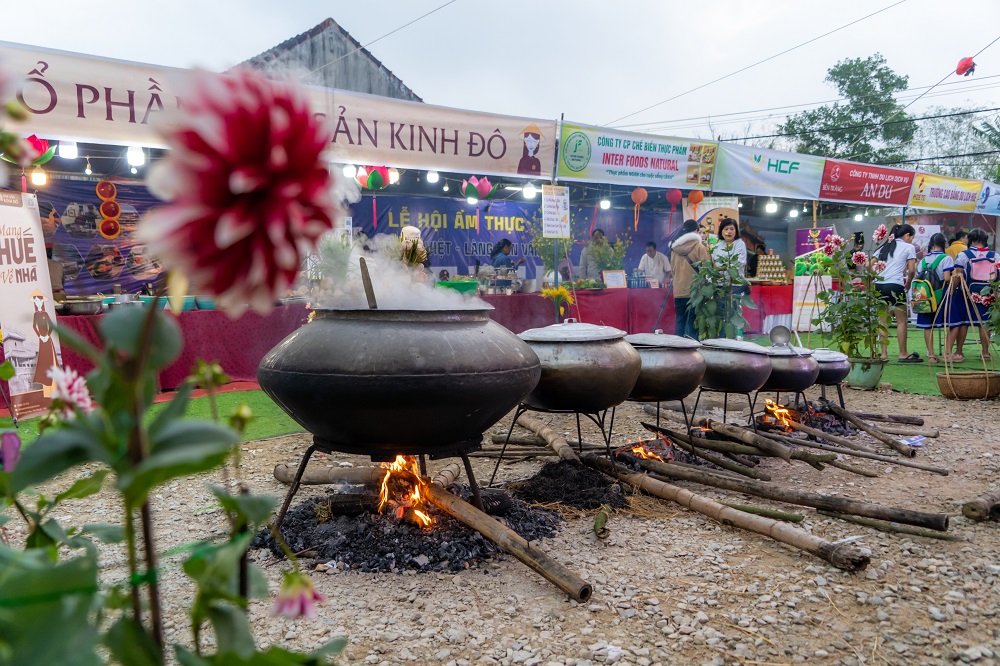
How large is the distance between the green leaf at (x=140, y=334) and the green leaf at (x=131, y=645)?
295 mm

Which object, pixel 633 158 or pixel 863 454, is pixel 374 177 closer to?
pixel 633 158

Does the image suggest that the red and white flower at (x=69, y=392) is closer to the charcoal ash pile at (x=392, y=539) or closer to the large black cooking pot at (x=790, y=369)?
the charcoal ash pile at (x=392, y=539)

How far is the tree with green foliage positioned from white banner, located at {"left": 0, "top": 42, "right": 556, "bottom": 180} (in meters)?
29.6

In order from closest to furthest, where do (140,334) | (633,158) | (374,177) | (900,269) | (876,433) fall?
(140,334)
(876,433)
(633,158)
(374,177)
(900,269)

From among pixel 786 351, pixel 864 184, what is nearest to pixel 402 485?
pixel 786 351

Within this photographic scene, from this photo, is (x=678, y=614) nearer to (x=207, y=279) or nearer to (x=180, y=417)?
(x=180, y=417)

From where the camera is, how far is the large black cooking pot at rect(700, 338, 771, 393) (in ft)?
15.7

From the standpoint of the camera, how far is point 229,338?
762 cm

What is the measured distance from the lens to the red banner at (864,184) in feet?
37.8

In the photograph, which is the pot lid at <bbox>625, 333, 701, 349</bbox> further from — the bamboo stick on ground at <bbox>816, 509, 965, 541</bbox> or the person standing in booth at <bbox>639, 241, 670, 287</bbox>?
the person standing in booth at <bbox>639, 241, 670, 287</bbox>

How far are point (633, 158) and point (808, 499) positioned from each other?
6.13 meters

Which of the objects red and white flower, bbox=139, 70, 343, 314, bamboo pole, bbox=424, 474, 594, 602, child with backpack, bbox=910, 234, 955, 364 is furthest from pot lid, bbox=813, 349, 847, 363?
red and white flower, bbox=139, 70, 343, 314

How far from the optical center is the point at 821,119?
3344 centimetres

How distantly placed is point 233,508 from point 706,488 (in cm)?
404
